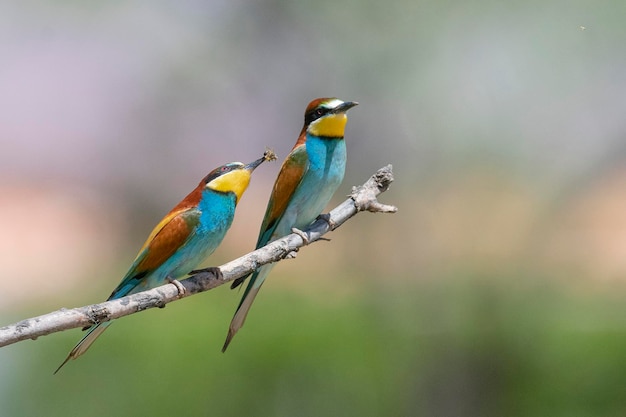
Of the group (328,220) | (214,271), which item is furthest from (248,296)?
(214,271)

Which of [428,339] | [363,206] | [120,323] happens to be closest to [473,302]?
A: [428,339]

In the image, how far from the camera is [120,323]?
12.4 feet

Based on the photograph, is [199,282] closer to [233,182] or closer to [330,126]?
[233,182]

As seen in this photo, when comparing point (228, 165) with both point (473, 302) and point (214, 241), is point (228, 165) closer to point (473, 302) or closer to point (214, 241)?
point (214, 241)

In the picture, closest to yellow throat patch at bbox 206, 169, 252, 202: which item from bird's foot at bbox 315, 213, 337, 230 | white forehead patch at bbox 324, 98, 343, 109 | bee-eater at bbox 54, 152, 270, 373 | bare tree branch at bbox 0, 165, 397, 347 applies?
bee-eater at bbox 54, 152, 270, 373

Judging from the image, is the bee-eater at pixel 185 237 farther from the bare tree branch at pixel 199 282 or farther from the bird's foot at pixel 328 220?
the bird's foot at pixel 328 220

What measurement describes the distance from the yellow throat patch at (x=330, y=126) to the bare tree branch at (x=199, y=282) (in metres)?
0.16

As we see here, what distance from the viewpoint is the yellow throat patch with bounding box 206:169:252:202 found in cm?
143

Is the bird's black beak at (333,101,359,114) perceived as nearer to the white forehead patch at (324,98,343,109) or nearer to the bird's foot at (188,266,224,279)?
the white forehead patch at (324,98,343,109)

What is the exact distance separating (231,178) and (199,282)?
183mm

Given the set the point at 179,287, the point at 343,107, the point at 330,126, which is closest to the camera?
the point at 179,287

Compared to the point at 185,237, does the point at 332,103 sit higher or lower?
higher

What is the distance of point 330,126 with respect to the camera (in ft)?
6.00

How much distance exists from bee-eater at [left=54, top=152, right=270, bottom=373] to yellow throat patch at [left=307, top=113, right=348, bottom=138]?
363 millimetres
